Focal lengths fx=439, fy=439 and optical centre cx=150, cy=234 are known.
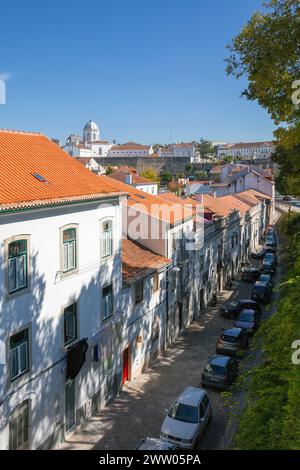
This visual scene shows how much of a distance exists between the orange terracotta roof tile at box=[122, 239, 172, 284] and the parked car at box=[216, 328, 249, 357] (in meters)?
5.72

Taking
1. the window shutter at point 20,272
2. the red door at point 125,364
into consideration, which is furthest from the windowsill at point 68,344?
the red door at point 125,364

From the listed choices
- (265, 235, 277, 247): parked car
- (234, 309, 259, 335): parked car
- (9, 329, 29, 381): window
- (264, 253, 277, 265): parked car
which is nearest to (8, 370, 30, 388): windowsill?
(9, 329, 29, 381): window

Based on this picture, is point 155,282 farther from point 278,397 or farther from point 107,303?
point 278,397

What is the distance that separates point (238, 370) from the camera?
23.7 m

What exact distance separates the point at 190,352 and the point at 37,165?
16.0m

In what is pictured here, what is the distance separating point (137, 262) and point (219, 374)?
7.26 metres

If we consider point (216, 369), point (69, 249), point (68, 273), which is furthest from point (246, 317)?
point (69, 249)

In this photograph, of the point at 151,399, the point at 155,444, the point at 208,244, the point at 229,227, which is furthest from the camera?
the point at 229,227

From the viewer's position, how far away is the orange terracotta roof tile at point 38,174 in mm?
13883

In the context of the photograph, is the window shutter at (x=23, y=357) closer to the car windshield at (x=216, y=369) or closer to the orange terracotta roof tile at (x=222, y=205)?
the car windshield at (x=216, y=369)

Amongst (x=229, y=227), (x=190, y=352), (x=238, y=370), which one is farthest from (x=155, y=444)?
(x=229, y=227)

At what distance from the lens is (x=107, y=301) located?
19906 millimetres

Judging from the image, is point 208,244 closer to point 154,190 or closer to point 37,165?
point 37,165

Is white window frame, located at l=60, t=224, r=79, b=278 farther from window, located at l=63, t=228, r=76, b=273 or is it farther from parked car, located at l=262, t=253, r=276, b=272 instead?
parked car, located at l=262, t=253, r=276, b=272
